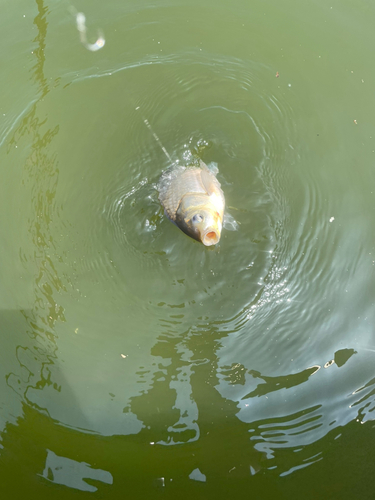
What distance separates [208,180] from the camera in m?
3.58

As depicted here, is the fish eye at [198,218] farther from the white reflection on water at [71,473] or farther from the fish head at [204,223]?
the white reflection on water at [71,473]

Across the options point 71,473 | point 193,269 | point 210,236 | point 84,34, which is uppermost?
→ point 84,34

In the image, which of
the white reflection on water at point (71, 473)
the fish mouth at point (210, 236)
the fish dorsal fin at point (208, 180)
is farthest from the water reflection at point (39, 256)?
Answer: the fish mouth at point (210, 236)

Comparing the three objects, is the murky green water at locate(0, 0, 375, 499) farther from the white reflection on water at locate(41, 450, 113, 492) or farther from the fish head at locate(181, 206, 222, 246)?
the fish head at locate(181, 206, 222, 246)

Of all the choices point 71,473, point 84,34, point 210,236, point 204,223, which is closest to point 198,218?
point 204,223

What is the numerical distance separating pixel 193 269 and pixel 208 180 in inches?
31.4

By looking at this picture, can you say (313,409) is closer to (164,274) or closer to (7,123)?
(164,274)

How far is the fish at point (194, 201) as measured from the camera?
123 inches

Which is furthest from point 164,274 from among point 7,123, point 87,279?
point 7,123

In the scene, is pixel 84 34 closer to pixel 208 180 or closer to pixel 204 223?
pixel 208 180

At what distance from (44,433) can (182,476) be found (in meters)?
1.21

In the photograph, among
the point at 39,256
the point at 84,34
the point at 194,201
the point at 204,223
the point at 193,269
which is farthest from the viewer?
the point at 84,34

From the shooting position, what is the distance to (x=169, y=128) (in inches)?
165

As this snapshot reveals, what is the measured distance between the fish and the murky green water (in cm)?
34
